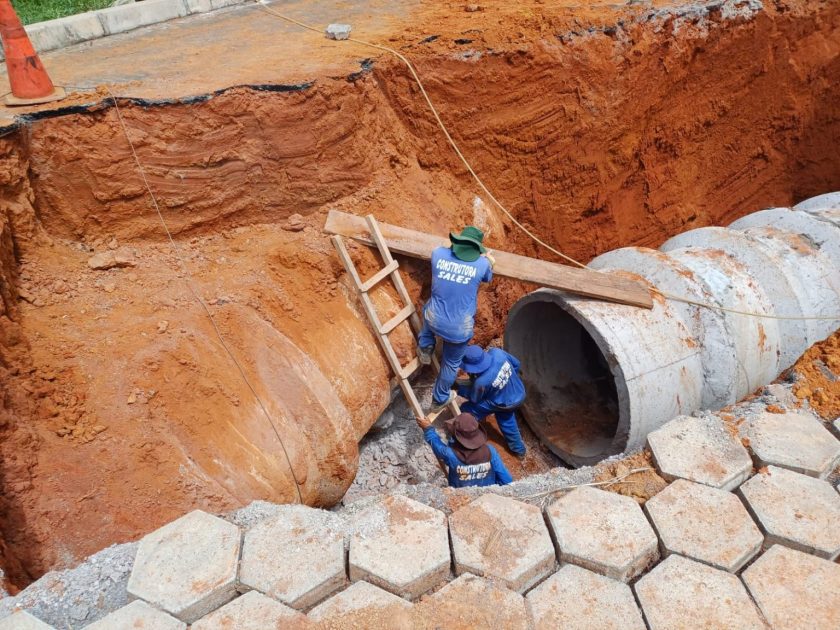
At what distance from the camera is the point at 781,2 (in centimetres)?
736

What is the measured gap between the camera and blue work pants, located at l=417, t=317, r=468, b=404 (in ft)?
17.3

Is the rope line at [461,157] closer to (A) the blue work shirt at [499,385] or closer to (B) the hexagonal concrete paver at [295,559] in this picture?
(A) the blue work shirt at [499,385]

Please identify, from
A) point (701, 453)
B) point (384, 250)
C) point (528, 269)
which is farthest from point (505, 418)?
point (701, 453)

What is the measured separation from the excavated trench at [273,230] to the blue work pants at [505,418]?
548 millimetres

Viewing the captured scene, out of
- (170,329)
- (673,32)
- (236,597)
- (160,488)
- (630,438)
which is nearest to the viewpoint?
(236,597)

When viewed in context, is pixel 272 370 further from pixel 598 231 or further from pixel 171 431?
pixel 598 231

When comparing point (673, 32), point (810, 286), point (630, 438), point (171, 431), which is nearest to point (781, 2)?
point (673, 32)

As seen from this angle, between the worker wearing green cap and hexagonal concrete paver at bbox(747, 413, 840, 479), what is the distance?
223 centimetres

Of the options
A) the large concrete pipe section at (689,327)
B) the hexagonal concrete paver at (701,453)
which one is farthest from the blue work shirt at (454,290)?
the hexagonal concrete paver at (701,453)

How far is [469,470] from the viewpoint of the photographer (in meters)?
4.58

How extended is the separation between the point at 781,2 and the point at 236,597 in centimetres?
861

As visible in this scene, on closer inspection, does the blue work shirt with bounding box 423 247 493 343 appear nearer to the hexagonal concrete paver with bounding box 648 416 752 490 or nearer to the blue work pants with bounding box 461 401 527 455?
the blue work pants with bounding box 461 401 527 455

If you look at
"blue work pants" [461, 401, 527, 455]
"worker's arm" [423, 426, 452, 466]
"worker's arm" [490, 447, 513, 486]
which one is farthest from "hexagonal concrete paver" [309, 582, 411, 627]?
"blue work pants" [461, 401, 527, 455]

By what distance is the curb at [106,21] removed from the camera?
5.78 metres
